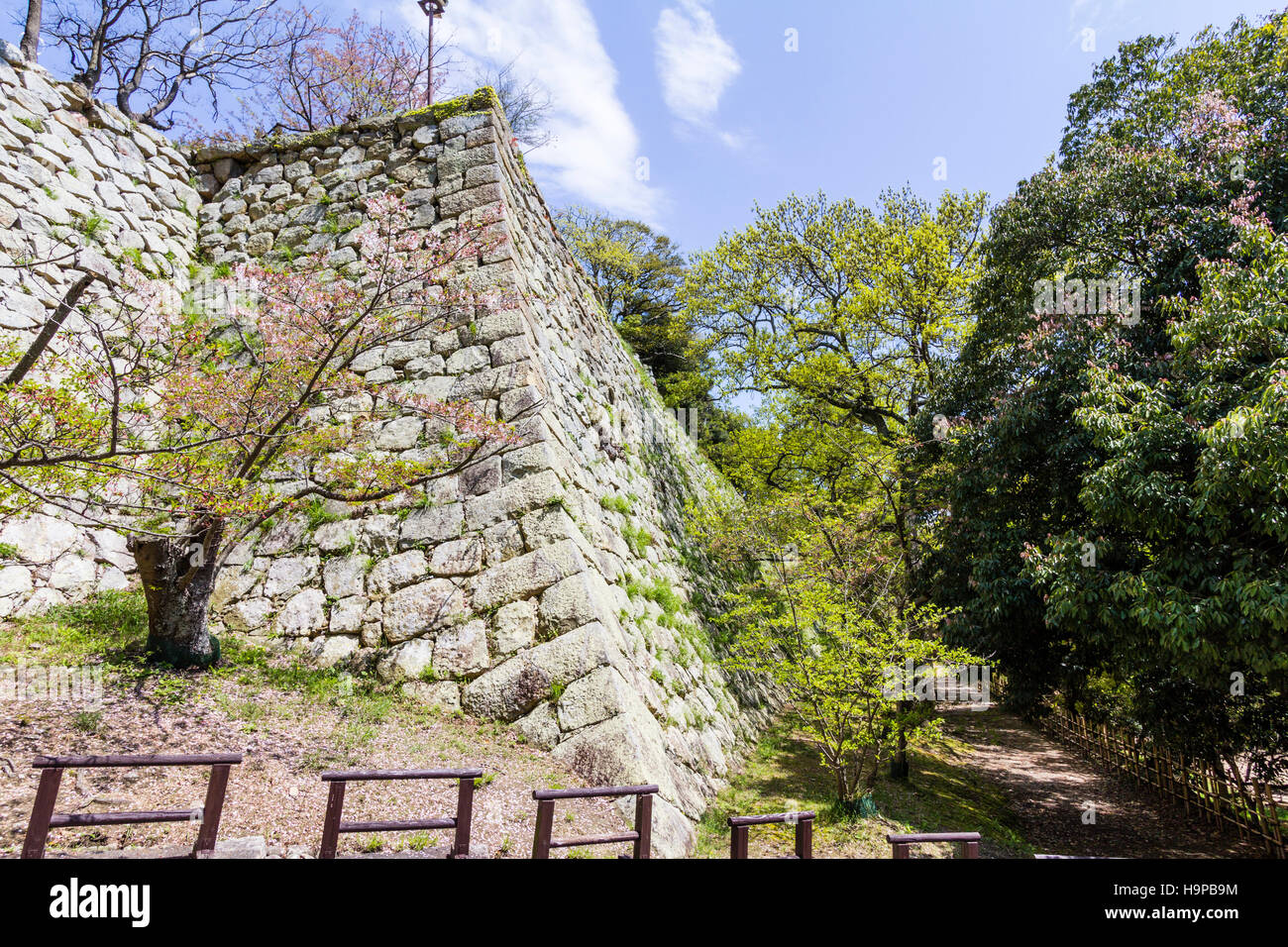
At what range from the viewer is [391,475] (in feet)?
18.2

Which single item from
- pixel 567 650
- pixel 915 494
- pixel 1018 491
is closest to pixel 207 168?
pixel 567 650

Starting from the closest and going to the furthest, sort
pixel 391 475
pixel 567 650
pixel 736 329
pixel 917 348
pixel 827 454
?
pixel 567 650 → pixel 391 475 → pixel 917 348 → pixel 827 454 → pixel 736 329

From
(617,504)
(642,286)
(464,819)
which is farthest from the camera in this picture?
(642,286)

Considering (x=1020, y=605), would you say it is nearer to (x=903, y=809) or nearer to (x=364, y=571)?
(x=903, y=809)

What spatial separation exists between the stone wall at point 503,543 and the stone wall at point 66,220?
0.66 m

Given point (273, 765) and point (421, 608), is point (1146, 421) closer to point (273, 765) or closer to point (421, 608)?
point (421, 608)

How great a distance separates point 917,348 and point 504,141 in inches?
326

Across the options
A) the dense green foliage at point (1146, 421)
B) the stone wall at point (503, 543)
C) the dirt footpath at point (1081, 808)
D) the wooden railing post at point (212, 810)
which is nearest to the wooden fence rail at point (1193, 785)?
the dirt footpath at point (1081, 808)

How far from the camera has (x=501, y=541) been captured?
568 cm

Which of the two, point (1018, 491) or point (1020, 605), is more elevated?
point (1018, 491)

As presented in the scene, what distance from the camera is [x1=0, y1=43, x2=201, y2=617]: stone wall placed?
17.7ft

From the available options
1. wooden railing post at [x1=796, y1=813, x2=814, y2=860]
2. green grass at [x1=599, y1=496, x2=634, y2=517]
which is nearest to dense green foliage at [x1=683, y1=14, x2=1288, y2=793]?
green grass at [x1=599, y1=496, x2=634, y2=517]

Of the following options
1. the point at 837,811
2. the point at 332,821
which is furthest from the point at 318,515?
the point at 837,811

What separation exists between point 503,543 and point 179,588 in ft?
8.04
